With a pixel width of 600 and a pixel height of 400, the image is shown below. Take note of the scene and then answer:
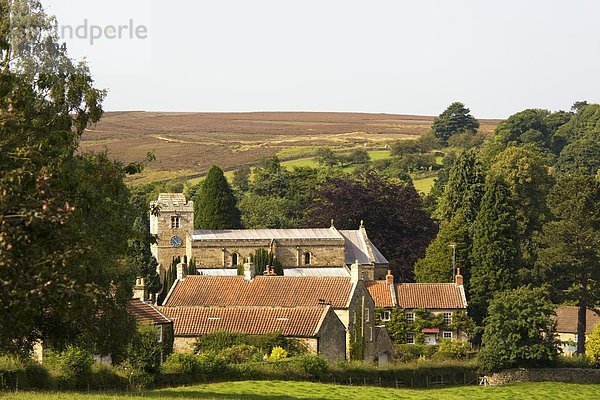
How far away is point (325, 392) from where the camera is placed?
46312 mm

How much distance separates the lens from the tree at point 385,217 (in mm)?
101562

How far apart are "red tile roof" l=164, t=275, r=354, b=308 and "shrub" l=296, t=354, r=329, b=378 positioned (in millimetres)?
10435

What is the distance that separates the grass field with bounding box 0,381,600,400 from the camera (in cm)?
3646

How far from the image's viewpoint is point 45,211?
70.3 ft

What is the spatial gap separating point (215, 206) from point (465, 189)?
66.3 ft

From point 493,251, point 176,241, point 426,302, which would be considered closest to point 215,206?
point 176,241

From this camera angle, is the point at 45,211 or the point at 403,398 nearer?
the point at 45,211

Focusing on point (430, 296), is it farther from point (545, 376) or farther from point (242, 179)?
point (242, 179)

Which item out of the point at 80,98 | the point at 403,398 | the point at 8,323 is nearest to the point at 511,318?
the point at 403,398

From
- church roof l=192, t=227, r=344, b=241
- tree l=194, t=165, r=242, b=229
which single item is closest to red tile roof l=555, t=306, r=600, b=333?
church roof l=192, t=227, r=344, b=241

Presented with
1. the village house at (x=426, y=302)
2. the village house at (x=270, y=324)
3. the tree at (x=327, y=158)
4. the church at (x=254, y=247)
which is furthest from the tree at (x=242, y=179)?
the village house at (x=270, y=324)

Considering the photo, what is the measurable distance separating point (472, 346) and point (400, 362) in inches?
516

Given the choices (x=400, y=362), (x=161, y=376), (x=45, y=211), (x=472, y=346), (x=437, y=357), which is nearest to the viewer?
(x=45, y=211)

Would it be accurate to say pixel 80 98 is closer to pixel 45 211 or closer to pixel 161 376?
pixel 161 376
